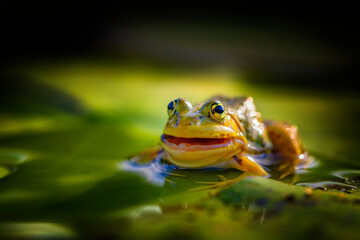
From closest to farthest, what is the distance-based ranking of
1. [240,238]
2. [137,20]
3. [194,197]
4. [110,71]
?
[240,238] → [194,197] → [110,71] → [137,20]

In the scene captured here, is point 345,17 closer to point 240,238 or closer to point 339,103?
point 339,103

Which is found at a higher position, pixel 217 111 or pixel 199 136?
pixel 217 111

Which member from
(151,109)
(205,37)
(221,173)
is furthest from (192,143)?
(205,37)

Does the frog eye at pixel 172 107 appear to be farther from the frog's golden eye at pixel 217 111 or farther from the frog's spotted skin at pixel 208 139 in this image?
the frog's golden eye at pixel 217 111

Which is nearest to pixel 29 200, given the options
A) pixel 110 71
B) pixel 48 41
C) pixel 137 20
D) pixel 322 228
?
pixel 322 228

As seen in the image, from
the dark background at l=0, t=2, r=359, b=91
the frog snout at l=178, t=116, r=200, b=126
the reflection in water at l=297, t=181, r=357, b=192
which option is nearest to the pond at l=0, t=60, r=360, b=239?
the reflection in water at l=297, t=181, r=357, b=192

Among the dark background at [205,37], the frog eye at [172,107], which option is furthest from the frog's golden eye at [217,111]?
the dark background at [205,37]

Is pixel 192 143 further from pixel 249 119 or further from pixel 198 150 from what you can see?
pixel 249 119
